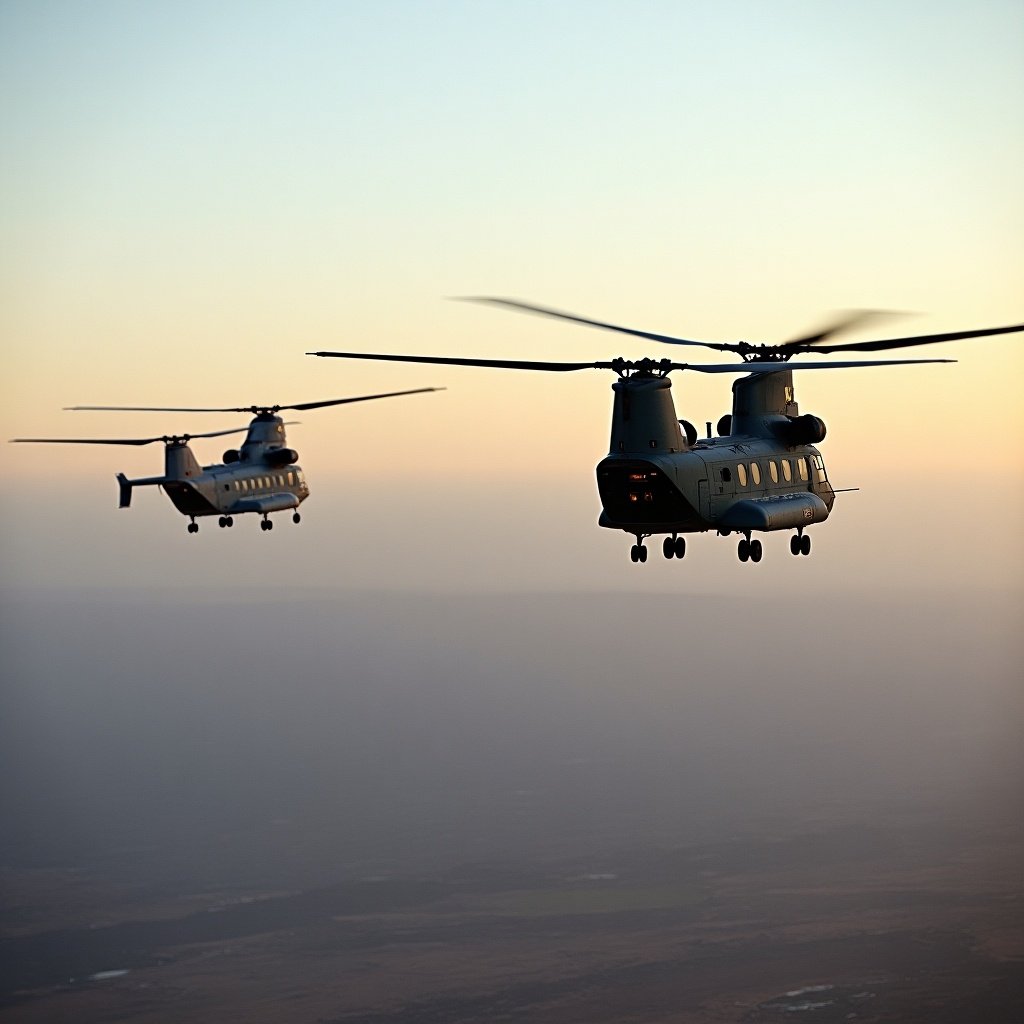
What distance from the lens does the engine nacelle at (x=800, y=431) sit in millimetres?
54469

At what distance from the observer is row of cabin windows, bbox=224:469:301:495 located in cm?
9906

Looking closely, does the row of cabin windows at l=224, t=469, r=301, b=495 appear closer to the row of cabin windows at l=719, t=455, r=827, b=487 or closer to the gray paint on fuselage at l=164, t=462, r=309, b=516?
the gray paint on fuselage at l=164, t=462, r=309, b=516

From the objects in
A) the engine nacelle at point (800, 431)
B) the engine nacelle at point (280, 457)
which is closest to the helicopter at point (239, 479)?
the engine nacelle at point (280, 457)

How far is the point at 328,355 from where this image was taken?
139 feet

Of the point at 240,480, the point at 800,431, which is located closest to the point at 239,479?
the point at 240,480

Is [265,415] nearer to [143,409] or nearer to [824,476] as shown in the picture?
[143,409]

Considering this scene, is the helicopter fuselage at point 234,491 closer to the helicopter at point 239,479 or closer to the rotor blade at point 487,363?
the helicopter at point 239,479

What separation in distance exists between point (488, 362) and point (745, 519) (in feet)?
35.3

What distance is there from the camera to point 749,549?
51.0 m

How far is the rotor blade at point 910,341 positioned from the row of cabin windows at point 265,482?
5614cm

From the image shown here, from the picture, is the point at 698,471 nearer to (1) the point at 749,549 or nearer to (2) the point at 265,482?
(1) the point at 749,549

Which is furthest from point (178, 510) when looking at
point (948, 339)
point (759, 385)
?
point (948, 339)

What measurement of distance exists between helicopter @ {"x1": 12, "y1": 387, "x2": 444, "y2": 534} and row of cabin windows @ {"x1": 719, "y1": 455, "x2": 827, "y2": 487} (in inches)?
1807

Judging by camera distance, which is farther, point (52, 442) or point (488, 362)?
point (52, 442)
